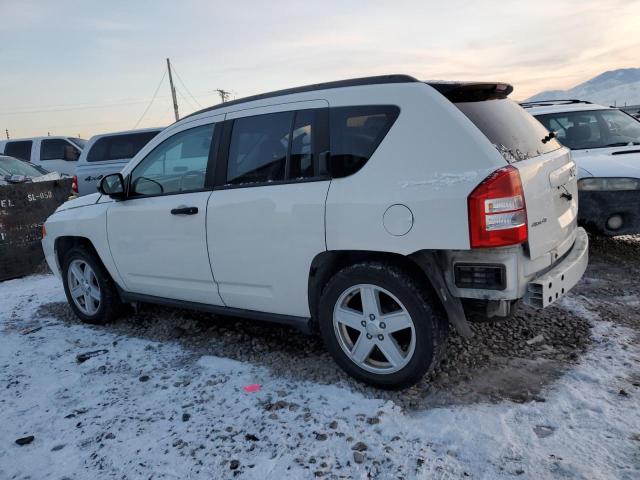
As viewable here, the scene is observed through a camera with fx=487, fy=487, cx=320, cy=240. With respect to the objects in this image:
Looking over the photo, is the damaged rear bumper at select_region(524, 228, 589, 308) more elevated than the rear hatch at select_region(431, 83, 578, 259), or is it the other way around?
the rear hatch at select_region(431, 83, 578, 259)

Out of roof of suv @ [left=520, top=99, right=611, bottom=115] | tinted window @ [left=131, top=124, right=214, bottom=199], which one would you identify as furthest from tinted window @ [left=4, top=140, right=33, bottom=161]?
roof of suv @ [left=520, top=99, right=611, bottom=115]

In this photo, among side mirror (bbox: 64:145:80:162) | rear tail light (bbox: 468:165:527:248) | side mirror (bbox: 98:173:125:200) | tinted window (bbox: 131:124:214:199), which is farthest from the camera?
side mirror (bbox: 64:145:80:162)

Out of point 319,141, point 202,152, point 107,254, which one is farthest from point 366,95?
point 107,254

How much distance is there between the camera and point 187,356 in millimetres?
3768

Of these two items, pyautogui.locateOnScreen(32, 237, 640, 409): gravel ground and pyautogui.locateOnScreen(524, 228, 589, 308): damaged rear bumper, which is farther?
pyautogui.locateOnScreen(32, 237, 640, 409): gravel ground

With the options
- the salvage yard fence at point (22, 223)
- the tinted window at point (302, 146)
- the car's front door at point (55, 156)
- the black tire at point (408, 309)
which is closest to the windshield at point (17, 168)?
the salvage yard fence at point (22, 223)

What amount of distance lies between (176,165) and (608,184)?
4.16 meters

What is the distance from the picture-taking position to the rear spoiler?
112 inches

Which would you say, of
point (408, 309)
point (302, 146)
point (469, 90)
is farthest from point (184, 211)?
point (469, 90)

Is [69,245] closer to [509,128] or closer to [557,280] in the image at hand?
[509,128]

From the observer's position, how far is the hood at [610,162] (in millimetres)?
4914

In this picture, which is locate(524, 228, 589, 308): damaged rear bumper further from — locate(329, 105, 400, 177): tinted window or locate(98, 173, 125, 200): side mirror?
locate(98, 173, 125, 200): side mirror

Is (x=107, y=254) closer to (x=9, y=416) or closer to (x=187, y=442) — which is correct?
(x=9, y=416)

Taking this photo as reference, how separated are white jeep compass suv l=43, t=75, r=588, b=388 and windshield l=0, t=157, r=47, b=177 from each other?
286 inches
